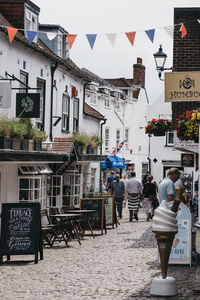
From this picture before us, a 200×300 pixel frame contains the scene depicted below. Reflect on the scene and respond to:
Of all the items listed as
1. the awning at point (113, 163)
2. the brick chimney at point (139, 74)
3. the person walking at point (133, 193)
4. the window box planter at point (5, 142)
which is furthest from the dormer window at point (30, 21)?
the brick chimney at point (139, 74)

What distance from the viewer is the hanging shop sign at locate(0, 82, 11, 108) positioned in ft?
45.2

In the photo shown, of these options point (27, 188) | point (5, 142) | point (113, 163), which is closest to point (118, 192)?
point (27, 188)

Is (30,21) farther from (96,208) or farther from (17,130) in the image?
(96,208)

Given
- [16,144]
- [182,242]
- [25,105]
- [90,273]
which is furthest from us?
[25,105]

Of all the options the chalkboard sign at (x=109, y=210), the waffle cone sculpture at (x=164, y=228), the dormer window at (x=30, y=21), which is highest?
the dormer window at (x=30, y=21)

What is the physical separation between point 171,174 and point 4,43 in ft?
23.3

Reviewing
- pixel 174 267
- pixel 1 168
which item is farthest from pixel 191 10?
pixel 174 267

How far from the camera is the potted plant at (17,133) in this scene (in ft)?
48.5

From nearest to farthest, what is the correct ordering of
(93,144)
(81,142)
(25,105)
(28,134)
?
(25,105)
(28,134)
(81,142)
(93,144)

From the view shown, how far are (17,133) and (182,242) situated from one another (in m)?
5.87

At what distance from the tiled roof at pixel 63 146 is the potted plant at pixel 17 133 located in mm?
3742

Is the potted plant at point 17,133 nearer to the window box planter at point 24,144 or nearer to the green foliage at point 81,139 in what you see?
the window box planter at point 24,144

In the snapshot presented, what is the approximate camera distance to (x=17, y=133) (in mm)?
15047

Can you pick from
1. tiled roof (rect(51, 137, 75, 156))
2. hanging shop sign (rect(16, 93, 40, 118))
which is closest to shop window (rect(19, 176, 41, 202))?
tiled roof (rect(51, 137, 75, 156))
